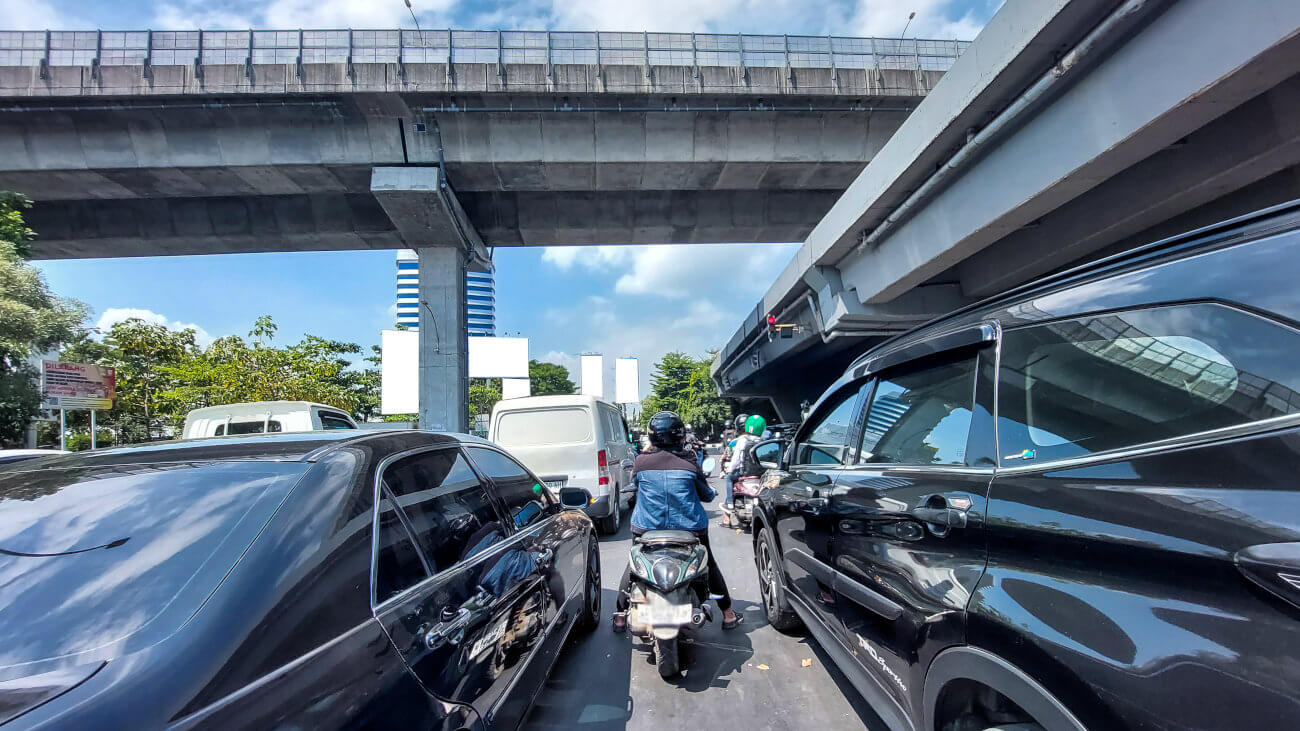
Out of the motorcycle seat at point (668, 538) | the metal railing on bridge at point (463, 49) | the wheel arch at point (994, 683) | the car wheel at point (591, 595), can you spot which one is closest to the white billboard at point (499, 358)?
the metal railing on bridge at point (463, 49)

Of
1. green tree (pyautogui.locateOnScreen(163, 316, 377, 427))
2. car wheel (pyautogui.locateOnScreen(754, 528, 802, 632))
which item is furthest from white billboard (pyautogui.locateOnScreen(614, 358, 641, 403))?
car wheel (pyautogui.locateOnScreen(754, 528, 802, 632))

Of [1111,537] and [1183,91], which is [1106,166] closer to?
[1183,91]

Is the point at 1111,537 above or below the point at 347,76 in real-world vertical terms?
below

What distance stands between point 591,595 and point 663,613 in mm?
1045

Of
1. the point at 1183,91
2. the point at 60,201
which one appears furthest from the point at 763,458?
the point at 60,201

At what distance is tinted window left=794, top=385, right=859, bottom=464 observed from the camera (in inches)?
123

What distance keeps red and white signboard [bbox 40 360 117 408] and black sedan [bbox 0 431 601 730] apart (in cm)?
1502

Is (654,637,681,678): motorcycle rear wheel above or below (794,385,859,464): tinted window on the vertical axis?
below

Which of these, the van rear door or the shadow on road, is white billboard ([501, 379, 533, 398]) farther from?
the shadow on road

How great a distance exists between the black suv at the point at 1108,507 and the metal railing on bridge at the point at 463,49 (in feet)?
42.0

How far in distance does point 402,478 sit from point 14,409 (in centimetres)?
1673

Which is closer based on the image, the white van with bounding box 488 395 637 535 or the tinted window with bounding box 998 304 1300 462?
the tinted window with bounding box 998 304 1300 462

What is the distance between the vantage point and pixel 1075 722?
1291 millimetres

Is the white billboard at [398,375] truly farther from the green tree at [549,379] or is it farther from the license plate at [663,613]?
the green tree at [549,379]
